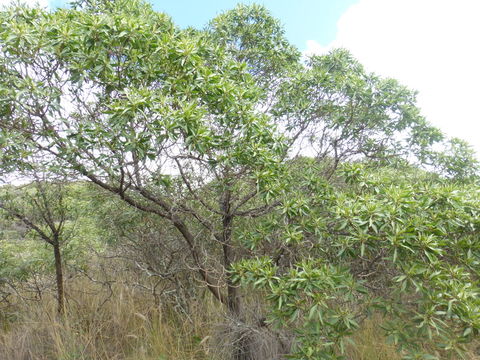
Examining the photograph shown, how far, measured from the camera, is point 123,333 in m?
4.91

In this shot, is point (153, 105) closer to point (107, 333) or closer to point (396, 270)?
point (396, 270)

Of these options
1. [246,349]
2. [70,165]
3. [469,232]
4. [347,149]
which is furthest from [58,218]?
[469,232]

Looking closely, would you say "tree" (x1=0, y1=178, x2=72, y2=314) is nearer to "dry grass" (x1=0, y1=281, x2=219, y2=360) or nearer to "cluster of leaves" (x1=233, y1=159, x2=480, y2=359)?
"dry grass" (x1=0, y1=281, x2=219, y2=360)

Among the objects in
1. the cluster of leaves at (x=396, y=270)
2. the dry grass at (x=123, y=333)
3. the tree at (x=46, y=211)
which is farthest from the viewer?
the tree at (x=46, y=211)

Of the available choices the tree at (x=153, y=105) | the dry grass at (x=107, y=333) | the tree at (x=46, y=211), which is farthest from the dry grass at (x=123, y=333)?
the tree at (x=153, y=105)

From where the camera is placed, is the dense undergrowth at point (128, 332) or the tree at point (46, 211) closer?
the dense undergrowth at point (128, 332)

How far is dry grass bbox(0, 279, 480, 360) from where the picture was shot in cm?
451

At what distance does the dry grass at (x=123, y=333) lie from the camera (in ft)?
14.8

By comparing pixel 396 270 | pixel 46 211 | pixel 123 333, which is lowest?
pixel 123 333

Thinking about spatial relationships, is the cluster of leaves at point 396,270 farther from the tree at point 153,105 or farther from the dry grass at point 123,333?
the dry grass at point 123,333

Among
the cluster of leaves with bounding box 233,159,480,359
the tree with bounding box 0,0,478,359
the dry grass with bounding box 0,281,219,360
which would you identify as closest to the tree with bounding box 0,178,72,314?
the dry grass with bounding box 0,281,219,360

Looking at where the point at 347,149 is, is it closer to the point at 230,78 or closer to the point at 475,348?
the point at 230,78

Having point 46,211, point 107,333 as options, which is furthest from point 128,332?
point 46,211

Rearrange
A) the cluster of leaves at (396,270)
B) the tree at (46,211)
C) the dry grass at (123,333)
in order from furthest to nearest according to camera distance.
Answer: the tree at (46,211) → the dry grass at (123,333) → the cluster of leaves at (396,270)
